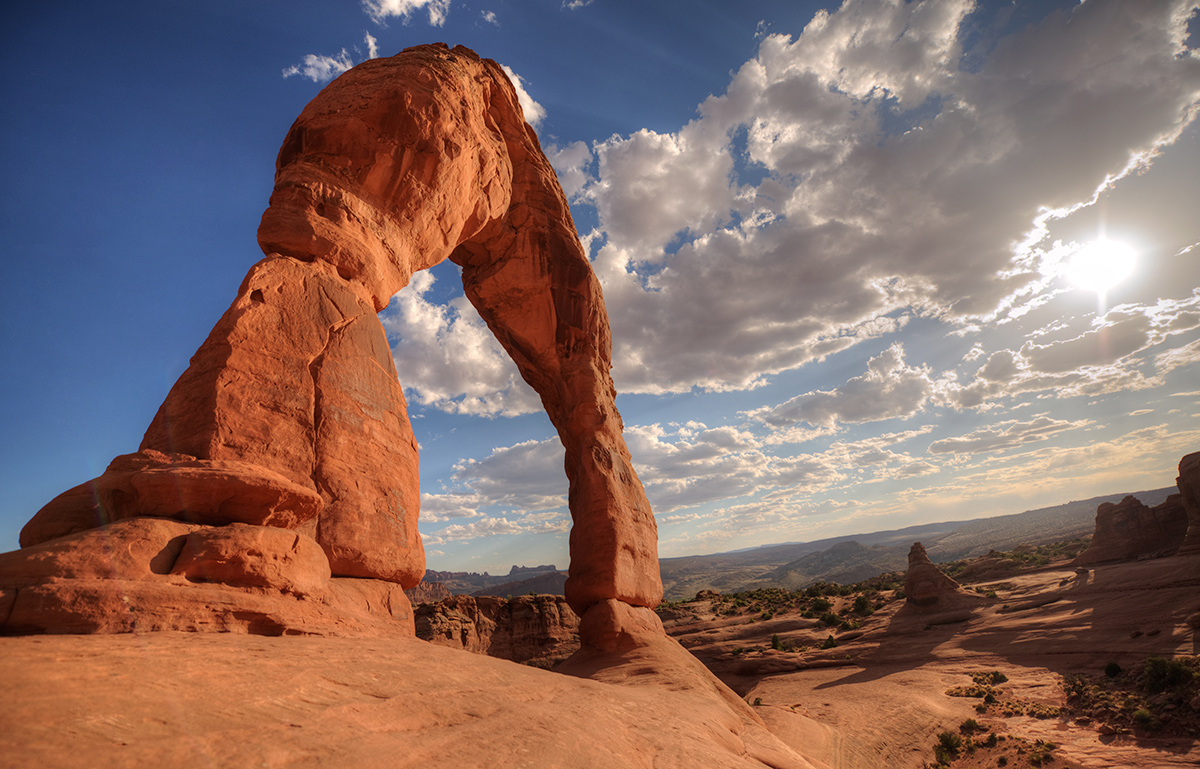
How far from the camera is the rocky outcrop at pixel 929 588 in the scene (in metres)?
33.7

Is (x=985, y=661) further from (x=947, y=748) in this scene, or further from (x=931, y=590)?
(x=947, y=748)

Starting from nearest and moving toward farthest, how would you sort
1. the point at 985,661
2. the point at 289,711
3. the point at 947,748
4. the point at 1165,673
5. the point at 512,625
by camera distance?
the point at 289,711, the point at 947,748, the point at 1165,673, the point at 985,661, the point at 512,625

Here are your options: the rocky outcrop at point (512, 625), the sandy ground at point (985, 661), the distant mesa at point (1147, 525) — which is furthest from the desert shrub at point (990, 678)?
the distant mesa at point (1147, 525)

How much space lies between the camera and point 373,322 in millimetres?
8766

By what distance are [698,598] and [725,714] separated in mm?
41271

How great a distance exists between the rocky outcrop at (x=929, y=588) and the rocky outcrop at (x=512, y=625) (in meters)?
22.9

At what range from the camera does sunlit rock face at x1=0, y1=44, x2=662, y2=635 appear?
5.39 meters

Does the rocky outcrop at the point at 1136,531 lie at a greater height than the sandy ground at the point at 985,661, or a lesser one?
greater

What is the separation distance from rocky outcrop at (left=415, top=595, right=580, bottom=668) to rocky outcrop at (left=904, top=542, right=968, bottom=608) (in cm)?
2292

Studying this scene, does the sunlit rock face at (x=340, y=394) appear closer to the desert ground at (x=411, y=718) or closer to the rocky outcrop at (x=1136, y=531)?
the desert ground at (x=411, y=718)

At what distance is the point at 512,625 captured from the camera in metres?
31.0

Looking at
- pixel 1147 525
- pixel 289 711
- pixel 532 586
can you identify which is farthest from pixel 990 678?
pixel 532 586

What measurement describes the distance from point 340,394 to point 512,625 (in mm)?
27640

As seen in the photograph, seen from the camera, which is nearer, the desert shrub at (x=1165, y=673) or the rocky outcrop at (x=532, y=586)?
the desert shrub at (x=1165, y=673)
